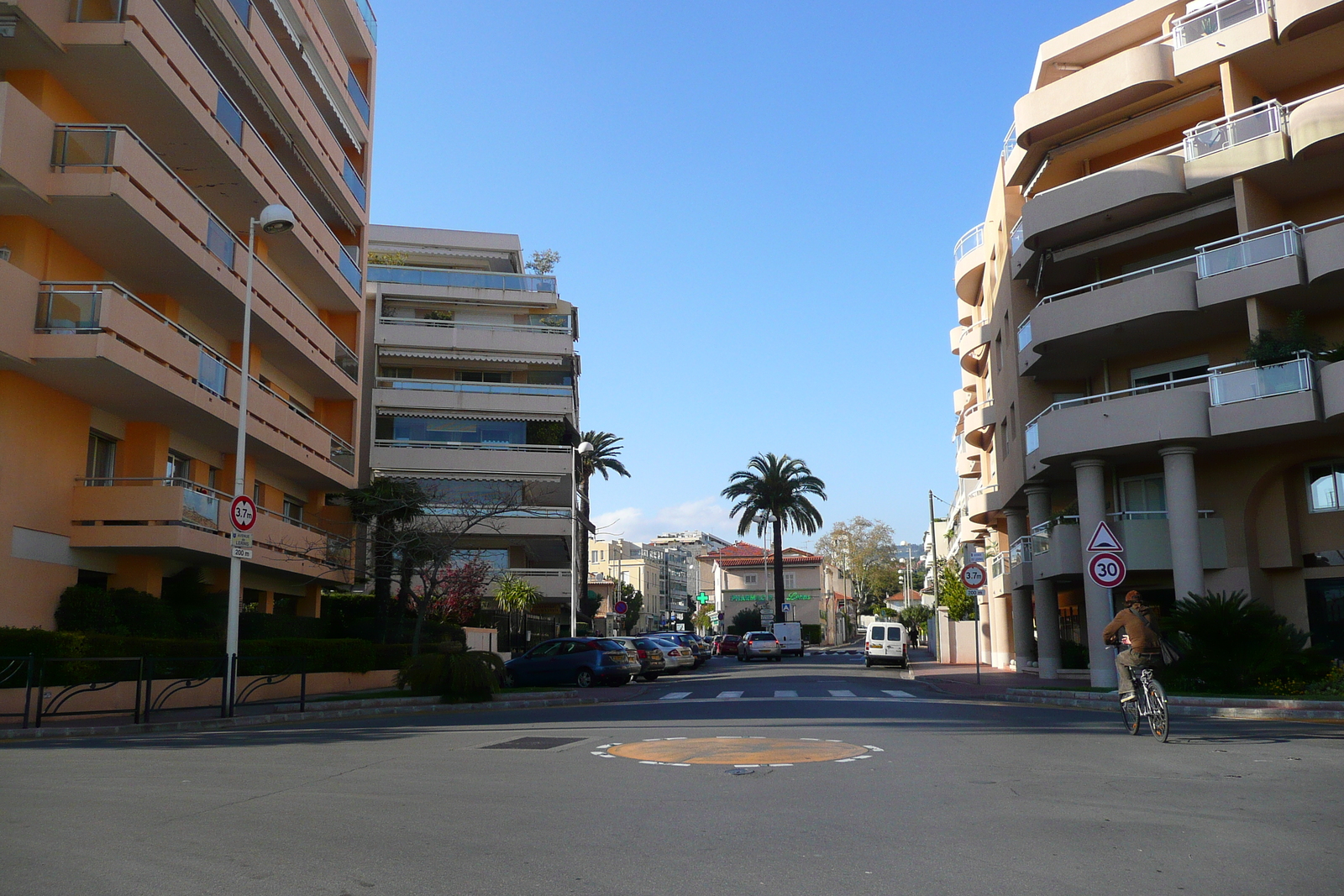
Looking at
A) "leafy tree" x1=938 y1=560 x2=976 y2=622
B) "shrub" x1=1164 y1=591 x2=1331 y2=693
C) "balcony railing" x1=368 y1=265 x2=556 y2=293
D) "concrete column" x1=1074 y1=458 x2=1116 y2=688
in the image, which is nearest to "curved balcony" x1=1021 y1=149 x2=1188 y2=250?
"concrete column" x1=1074 y1=458 x2=1116 y2=688

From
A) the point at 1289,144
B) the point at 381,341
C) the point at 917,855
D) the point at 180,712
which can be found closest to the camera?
the point at 917,855

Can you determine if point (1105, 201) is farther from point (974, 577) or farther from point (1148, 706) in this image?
point (1148, 706)

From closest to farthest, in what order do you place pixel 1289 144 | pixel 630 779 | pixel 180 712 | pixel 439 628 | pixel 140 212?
pixel 630 779, pixel 180 712, pixel 140 212, pixel 1289 144, pixel 439 628

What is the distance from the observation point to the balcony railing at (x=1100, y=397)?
2488 cm

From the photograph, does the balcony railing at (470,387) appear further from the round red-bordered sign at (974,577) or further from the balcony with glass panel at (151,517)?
the round red-bordered sign at (974,577)

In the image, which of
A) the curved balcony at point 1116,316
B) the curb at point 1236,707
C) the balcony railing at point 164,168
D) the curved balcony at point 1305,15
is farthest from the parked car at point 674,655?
the curved balcony at point 1305,15

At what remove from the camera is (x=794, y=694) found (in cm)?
2422

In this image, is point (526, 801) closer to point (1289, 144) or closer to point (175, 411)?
point (175, 411)

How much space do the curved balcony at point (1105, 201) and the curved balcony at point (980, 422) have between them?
40.1 ft

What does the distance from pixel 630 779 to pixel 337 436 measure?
29413 millimetres

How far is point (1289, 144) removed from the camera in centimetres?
2270

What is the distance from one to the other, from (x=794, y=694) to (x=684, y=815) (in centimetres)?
1707

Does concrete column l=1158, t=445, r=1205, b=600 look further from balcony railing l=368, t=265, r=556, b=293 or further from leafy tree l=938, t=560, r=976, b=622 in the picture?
balcony railing l=368, t=265, r=556, b=293

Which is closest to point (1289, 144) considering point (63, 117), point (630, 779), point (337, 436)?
point (630, 779)
